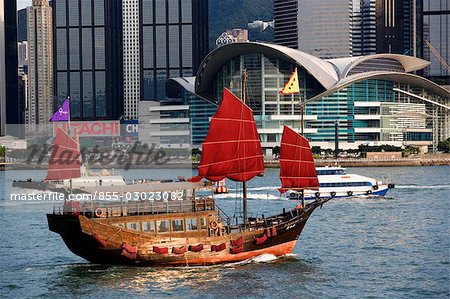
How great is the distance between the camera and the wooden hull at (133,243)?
4531 centimetres

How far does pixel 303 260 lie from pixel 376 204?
31.8 m

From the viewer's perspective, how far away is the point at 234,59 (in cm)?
17625

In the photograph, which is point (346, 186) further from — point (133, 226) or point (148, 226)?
point (133, 226)

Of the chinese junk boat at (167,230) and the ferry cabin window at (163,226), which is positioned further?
the ferry cabin window at (163,226)

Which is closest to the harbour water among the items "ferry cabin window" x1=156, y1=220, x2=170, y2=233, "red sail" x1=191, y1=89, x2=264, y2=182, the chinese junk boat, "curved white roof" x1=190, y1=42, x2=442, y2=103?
the chinese junk boat

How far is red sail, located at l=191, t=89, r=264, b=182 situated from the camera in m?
51.3

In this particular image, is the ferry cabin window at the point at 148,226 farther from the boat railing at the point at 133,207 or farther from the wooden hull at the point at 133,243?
the boat railing at the point at 133,207

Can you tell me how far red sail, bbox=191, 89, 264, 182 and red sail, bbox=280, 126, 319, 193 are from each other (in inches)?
166

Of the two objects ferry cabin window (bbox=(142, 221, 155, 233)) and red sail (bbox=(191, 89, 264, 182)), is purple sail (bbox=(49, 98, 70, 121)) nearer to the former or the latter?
red sail (bbox=(191, 89, 264, 182))

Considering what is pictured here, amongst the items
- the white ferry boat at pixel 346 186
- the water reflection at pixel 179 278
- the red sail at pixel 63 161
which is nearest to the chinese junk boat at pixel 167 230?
the water reflection at pixel 179 278

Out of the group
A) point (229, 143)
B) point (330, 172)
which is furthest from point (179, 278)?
point (330, 172)

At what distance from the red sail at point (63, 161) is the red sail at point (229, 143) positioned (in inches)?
411

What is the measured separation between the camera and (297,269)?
47094 mm

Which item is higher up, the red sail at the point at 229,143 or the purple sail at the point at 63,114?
the purple sail at the point at 63,114
